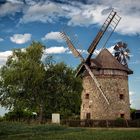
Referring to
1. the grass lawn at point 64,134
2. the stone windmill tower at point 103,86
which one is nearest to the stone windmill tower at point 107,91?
the stone windmill tower at point 103,86

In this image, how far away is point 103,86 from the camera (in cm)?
Answer: 4803

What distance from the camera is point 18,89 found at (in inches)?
1951

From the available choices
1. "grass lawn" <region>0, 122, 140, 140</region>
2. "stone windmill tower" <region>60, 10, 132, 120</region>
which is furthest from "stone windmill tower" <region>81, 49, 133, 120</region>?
"grass lawn" <region>0, 122, 140, 140</region>

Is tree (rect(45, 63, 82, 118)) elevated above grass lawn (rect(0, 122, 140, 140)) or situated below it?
above

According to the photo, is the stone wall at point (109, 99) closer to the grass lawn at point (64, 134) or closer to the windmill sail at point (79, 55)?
the windmill sail at point (79, 55)

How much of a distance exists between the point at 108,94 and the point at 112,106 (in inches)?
62.6

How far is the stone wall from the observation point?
47.9 m

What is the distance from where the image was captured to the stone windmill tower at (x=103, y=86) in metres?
47.9

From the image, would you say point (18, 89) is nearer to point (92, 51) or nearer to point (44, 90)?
point (44, 90)

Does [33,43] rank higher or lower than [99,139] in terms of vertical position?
higher

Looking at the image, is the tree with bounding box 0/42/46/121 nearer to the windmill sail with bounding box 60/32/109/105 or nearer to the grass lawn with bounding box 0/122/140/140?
the windmill sail with bounding box 60/32/109/105

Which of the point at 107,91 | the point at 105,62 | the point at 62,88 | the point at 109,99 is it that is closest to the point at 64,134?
the point at 109,99

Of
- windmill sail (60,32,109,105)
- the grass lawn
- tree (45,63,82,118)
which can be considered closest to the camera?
the grass lawn

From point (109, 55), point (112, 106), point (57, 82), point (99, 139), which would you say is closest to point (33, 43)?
point (57, 82)
